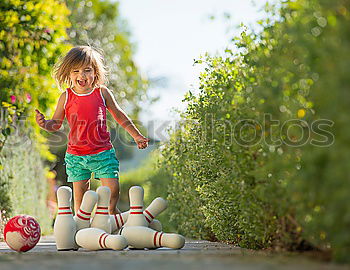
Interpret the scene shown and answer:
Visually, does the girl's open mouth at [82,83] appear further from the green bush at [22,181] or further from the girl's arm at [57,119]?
the green bush at [22,181]

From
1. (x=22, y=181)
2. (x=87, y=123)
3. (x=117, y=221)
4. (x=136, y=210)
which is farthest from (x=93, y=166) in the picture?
(x=22, y=181)

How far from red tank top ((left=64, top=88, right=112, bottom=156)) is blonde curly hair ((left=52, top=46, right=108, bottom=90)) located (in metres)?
0.14

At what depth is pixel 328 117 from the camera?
240cm

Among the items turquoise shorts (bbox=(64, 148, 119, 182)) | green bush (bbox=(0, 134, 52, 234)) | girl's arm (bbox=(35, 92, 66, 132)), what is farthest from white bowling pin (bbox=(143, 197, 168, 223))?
green bush (bbox=(0, 134, 52, 234))

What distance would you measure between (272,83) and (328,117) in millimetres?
518

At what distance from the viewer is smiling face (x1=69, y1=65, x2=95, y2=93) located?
5.01 meters

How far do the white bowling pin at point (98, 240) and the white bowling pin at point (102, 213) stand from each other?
6.0 inches

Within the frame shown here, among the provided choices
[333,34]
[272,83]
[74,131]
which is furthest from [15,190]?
[333,34]

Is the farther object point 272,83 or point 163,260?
point 163,260

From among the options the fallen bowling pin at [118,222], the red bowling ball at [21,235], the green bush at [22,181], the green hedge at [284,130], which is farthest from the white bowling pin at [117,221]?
the green bush at [22,181]

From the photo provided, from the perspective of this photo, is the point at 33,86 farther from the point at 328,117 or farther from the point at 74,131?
the point at 328,117

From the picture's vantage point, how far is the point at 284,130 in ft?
9.88

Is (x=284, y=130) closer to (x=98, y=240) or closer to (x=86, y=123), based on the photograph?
(x=98, y=240)

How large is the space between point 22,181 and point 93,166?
3.39m
